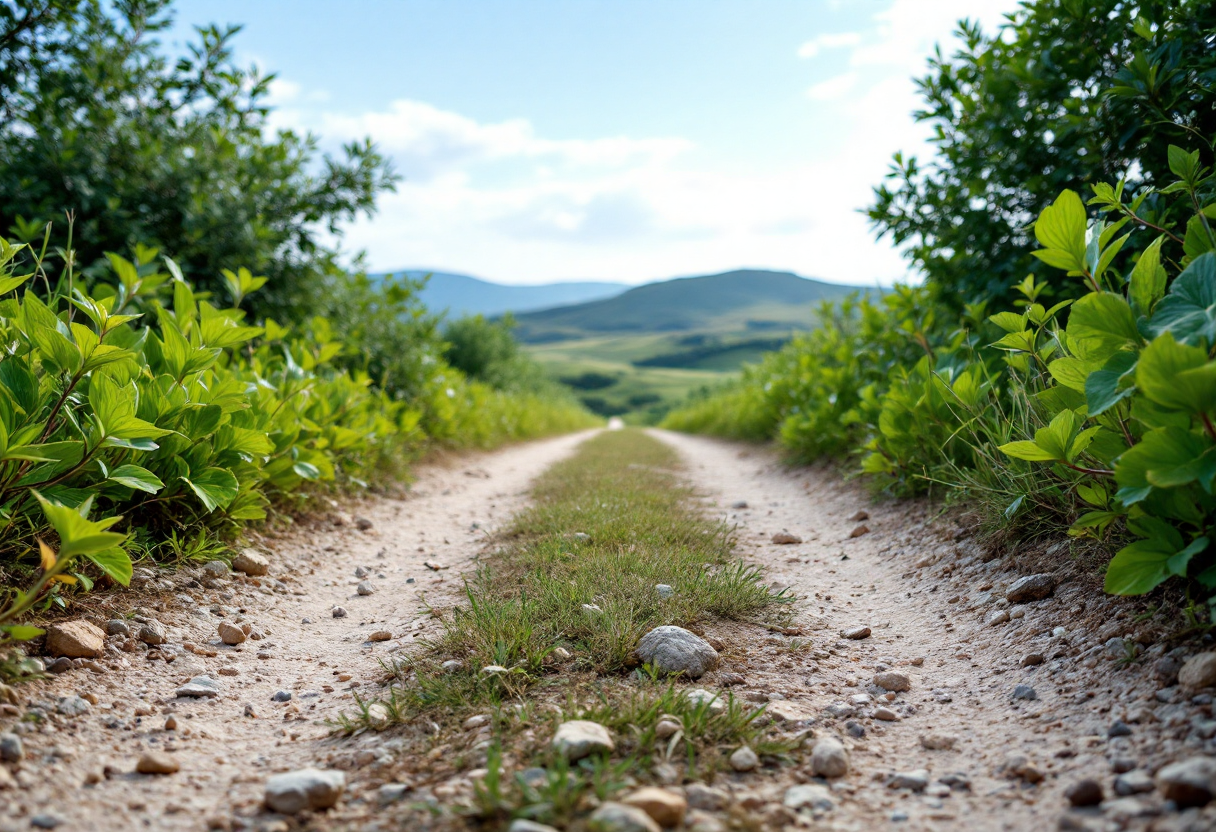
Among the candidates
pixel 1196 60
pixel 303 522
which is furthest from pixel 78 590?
pixel 1196 60

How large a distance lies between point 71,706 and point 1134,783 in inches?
118

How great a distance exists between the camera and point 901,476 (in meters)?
4.89

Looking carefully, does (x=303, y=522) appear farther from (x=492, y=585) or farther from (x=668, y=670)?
(x=668, y=670)

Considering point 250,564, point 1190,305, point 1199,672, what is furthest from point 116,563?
point 1190,305

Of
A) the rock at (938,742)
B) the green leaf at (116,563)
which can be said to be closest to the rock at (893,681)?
the rock at (938,742)

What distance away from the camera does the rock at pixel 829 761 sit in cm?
181

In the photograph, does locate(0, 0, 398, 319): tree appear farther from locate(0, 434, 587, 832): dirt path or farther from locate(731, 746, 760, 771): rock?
locate(731, 746, 760, 771): rock

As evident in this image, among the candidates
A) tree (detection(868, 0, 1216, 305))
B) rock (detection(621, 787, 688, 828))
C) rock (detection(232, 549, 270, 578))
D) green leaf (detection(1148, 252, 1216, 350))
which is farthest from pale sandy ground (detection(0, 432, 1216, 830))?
tree (detection(868, 0, 1216, 305))

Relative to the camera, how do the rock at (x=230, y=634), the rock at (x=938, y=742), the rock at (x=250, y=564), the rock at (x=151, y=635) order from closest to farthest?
the rock at (x=938, y=742) → the rock at (x=151, y=635) → the rock at (x=230, y=634) → the rock at (x=250, y=564)

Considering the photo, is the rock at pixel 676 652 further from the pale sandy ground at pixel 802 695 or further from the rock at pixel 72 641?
the rock at pixel 72 641

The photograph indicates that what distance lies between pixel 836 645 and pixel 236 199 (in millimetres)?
6441

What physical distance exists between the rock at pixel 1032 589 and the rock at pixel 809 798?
162 centimetres

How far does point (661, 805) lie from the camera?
59.4 inches

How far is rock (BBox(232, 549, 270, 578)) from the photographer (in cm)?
364
